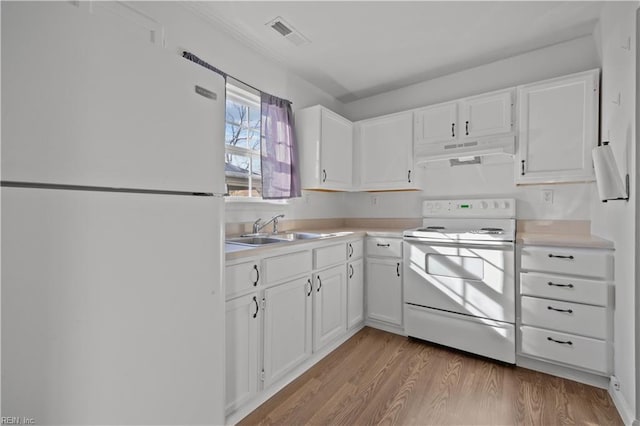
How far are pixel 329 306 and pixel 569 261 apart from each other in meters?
1.69

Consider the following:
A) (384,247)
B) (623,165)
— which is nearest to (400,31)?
(623,165)

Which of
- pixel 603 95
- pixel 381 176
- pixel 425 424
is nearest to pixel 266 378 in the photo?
pixel 425 424

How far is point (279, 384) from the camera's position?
1.86 m

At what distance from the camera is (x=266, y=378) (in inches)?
67.6

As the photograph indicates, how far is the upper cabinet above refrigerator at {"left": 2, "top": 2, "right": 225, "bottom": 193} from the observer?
0.72m

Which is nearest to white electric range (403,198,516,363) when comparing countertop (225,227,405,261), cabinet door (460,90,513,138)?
countertop (225,227,405,261)

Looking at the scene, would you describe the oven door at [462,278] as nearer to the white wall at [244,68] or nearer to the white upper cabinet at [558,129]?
the white upper cabinet at [558,129]

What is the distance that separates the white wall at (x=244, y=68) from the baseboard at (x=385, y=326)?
49.3 inches

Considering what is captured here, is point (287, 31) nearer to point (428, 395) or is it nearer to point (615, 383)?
point (428, 395)

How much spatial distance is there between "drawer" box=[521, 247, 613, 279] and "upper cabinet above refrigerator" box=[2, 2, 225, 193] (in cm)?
223

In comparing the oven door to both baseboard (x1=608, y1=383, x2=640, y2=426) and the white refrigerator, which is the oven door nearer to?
baseboard (x1=608, y1=383, x2=640, y2=426)

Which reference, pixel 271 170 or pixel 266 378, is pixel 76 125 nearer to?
pixel 266 378

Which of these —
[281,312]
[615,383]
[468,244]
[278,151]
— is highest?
[278,151]

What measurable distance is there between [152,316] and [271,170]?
1.71 meters
